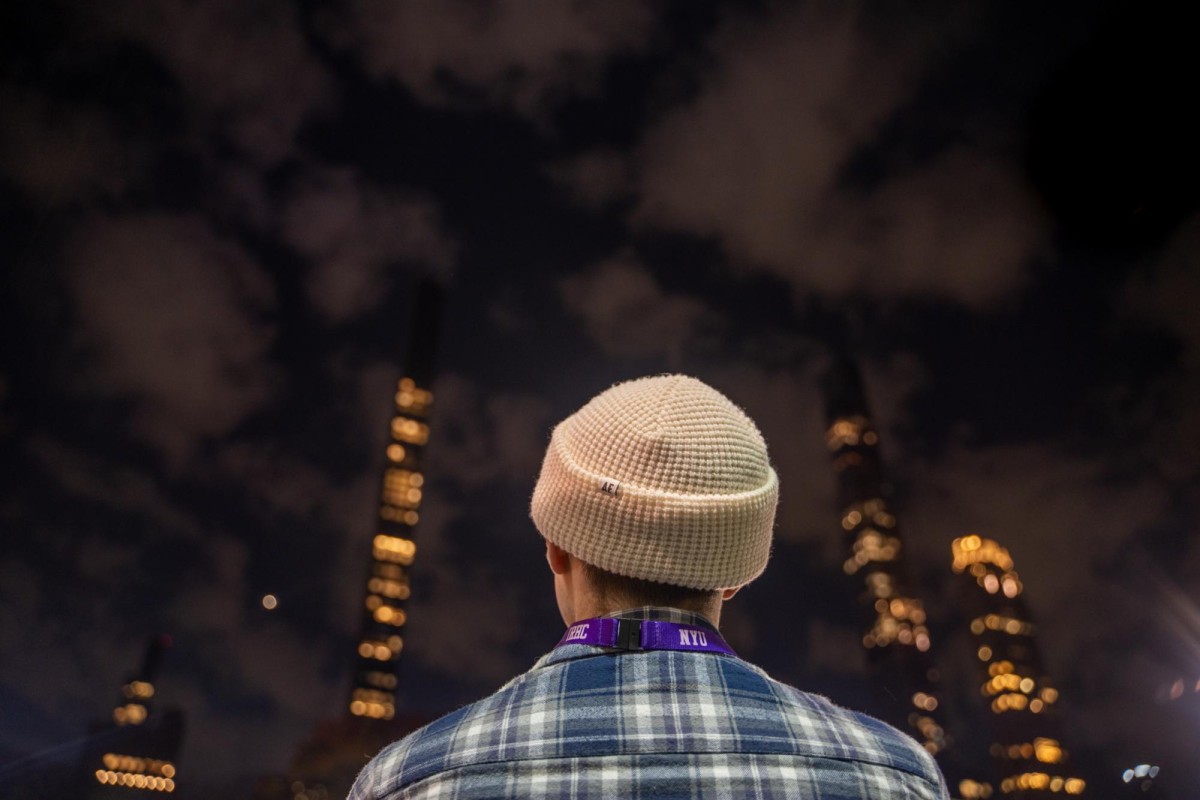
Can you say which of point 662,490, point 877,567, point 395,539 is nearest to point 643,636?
point 662,490

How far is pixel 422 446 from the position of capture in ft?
339

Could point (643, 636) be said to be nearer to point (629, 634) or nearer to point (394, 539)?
point (629, 634)

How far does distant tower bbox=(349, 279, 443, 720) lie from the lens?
93.8 metres

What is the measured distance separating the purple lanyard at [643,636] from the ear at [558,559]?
10.1 inches

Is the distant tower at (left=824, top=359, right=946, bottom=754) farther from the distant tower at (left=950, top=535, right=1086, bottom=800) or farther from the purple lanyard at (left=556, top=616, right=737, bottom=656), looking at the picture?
the purple lanyard at (left=556, top=616, right=737, bottom=656)

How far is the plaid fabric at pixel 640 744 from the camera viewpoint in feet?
4.98

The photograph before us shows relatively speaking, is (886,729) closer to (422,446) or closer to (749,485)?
(749,485)

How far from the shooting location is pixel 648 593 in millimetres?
1844

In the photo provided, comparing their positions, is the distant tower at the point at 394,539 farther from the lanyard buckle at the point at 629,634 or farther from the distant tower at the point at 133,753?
the lanyard buckle at the point at 629,634

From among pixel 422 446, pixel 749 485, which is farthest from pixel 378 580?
pixel 749 485

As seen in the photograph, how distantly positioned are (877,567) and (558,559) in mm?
150196

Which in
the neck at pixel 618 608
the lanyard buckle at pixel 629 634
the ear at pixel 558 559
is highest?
the ear at pixel 558 559

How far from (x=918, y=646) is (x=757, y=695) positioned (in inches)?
5933

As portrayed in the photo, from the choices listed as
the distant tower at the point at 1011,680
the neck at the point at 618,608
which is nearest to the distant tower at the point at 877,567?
the distant tower at the point at 1011,680
